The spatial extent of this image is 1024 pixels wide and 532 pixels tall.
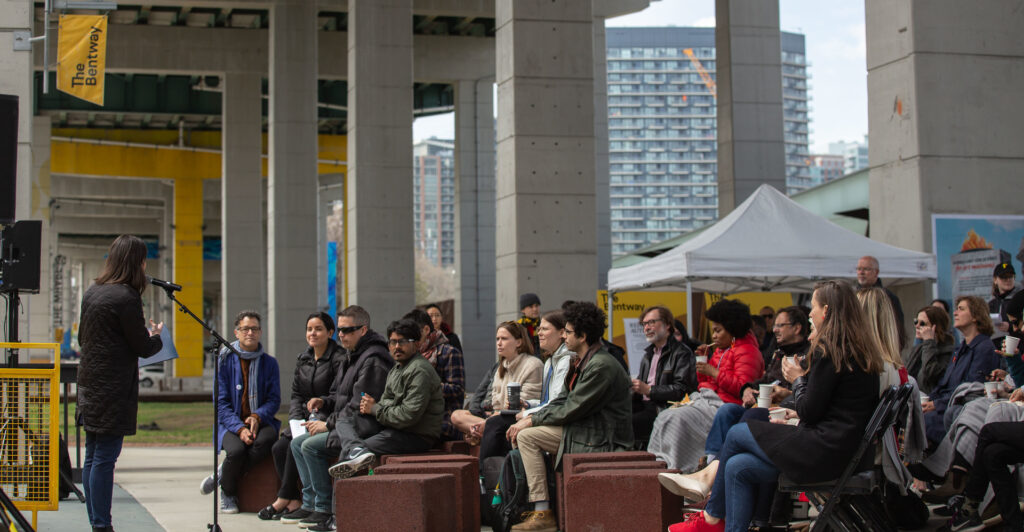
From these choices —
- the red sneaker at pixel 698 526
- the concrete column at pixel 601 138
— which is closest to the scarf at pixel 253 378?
the red sneaker at pixel 698 526

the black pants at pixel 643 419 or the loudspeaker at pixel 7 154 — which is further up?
the loudspeaker at pixel 7 154

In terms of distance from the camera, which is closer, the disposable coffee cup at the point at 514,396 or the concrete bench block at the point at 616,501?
the concrete bench block at the point at 616,501

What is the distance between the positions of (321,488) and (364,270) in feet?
45.0

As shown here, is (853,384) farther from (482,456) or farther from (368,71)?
(368,71)

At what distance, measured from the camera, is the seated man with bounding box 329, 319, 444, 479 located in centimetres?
795

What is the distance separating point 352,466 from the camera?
7.66 meters

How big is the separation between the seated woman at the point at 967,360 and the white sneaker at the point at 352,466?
3.85 m

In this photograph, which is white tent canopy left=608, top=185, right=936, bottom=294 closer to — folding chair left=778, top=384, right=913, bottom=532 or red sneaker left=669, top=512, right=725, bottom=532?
red sneaker left=669, top=512, right=725, bottom=532

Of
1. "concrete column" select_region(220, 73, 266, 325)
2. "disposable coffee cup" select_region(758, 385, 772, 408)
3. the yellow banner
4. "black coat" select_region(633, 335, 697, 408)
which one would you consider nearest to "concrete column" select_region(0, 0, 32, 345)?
the yellow banner

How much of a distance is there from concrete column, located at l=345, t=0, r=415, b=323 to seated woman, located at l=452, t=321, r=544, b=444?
43.7 feet

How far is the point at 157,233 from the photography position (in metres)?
64.0

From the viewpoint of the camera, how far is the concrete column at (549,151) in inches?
526

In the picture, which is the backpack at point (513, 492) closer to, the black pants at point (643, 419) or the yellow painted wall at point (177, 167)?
the black pants at point (643, 419)

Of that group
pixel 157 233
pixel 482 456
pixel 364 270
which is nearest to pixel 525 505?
pixel 482 456
